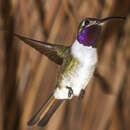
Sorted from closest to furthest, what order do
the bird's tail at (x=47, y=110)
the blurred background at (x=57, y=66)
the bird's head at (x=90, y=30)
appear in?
the bird's head at (x=90, y=30) < the bird's tail at (x=47, y=110) < the blurred background at (x=57, y=66)

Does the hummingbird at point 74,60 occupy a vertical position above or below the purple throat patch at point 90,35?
below

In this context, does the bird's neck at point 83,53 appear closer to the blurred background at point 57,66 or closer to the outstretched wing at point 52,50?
the outstretched wing at point 52,50

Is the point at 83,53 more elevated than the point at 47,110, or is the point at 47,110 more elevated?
the point at 83,53

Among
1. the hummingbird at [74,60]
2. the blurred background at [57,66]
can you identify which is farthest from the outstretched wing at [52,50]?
the blurred background at [57,66]

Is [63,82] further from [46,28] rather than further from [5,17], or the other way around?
[5,17]

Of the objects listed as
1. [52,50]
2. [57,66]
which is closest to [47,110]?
[52,50]

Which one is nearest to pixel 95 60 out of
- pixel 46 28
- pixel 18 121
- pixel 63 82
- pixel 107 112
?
pixel 63 82

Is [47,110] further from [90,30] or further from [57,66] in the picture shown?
[57,66]
